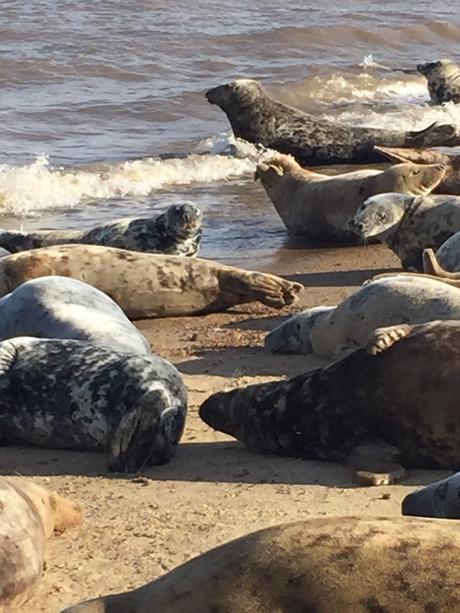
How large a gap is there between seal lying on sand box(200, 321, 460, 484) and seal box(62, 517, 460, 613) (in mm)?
1881

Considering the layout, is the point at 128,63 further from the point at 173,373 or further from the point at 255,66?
the point at 173,373

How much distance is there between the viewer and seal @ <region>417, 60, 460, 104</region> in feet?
62.4

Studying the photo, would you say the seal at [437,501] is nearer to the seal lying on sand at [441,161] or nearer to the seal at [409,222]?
the seal at [409,222]

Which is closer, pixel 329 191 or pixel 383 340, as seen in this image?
pixel 383 340

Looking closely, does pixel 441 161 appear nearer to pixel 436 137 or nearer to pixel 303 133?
pixel 436 137

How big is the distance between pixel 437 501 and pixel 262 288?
4.41 metres

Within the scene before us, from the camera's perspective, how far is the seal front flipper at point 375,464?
5.37 metres

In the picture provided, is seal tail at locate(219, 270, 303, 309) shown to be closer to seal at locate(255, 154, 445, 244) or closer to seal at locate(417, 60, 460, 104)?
seal at locate(255, 154, 445, 244)

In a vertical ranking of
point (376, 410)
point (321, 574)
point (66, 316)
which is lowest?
point (66, 316)

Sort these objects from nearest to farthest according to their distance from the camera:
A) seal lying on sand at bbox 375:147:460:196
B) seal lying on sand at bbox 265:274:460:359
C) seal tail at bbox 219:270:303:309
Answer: seal lying on sand at bbox 265:274:460:359 → seal tail at bbox 219:270:303:309 → seal lying on sand at bbox 375:147:460:196

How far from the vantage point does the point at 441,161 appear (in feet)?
38.7

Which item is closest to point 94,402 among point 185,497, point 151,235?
point 185,497

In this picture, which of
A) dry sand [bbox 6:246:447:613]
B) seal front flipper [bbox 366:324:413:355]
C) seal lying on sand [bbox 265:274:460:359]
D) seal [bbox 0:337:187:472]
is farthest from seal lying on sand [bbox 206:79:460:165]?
seal front flipper [bbox 366:324:413:355]

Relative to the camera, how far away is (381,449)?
556cm
